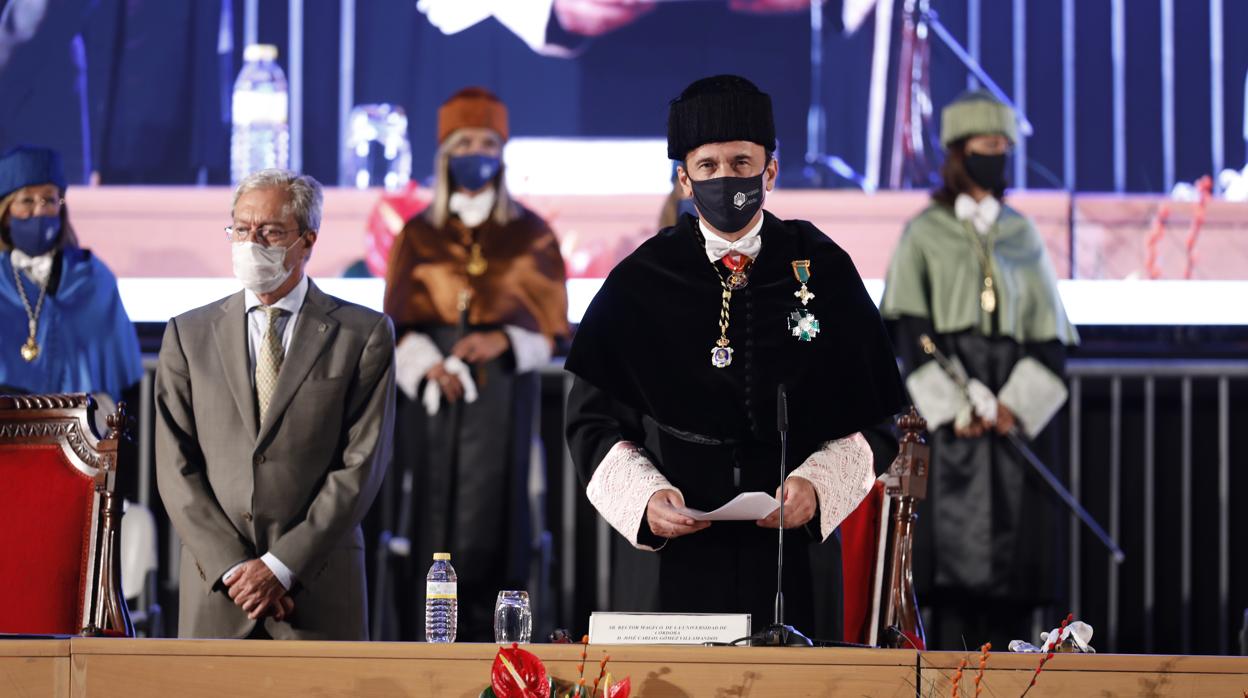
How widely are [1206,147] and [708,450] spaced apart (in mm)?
3569

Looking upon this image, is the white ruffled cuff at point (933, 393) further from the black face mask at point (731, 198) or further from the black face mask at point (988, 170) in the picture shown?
the black face mask at point (731, 198)

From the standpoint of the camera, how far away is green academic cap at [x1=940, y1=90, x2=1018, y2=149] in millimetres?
5434

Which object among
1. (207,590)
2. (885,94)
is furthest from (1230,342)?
(207,590)

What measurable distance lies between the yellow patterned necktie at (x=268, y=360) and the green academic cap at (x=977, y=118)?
8.75ft

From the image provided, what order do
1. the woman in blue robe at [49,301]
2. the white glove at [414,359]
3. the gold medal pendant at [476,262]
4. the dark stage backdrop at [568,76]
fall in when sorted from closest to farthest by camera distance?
the woman in blue robe at [49,301] → the white glove at [414,359] → the gold medal pendant at [476,262] → the dark stage backdrop at [568,76]

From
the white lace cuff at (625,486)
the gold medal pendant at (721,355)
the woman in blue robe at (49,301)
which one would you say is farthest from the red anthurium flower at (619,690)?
the woman in blue robe at (49,301)

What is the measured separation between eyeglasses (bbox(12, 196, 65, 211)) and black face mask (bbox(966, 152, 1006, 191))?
2.78 metres

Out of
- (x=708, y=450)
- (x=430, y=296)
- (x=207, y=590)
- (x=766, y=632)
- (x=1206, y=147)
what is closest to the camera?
(x=766, y=632)

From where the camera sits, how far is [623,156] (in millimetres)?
5973

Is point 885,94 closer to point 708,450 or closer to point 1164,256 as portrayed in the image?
point 1164,256

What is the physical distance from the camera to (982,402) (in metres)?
5.32

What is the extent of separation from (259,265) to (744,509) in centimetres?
132

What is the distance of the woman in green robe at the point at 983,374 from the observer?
5.36m

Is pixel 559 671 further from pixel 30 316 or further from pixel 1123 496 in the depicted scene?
pixel 1123 496
